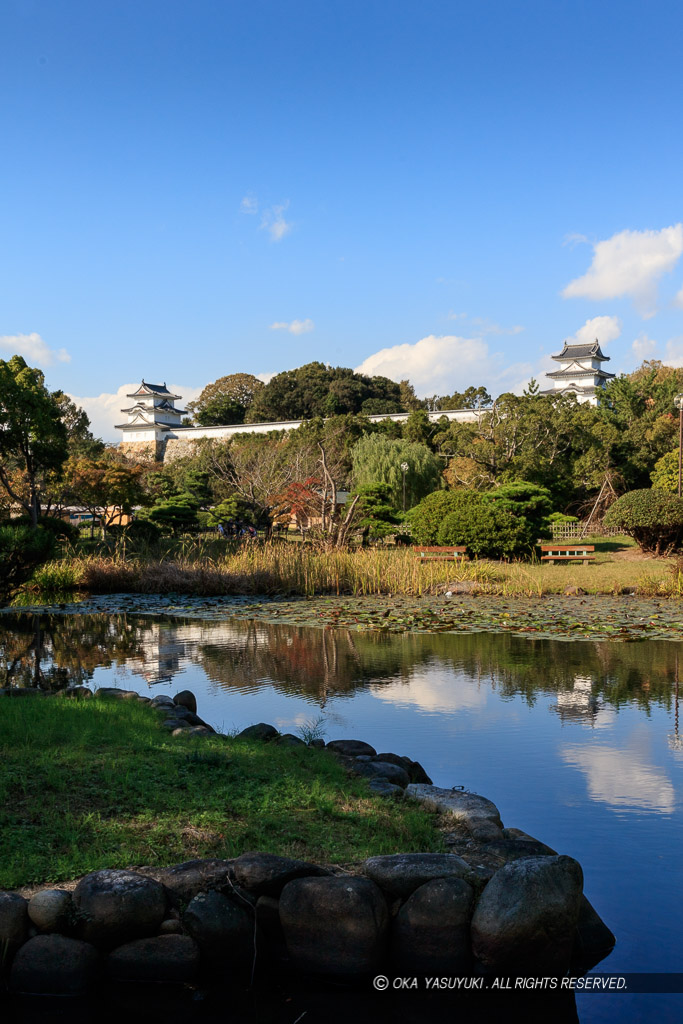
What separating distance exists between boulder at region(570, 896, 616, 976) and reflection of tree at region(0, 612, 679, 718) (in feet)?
10.7

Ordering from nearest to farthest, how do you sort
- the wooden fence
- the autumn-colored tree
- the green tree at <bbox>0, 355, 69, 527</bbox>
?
1. the green tree at <bbox>0, 355, 69, 527</bbox>
2. the autumn-colored tree
3. the wooden fence

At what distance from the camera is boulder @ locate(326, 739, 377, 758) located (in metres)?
4.93

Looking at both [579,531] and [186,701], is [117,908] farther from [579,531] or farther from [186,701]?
[579,531]

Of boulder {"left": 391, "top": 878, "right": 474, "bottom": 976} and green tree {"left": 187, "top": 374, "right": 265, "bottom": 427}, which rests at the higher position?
green tree {"left": 187, "top": 374, "right": 265, "bottom": 427}

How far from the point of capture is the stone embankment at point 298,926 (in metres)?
3.00

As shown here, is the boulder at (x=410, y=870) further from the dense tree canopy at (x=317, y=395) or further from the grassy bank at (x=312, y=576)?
the dense tree canopy at (x=317, y=395)

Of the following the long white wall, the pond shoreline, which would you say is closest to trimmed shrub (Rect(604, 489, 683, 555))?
the pond shoreline

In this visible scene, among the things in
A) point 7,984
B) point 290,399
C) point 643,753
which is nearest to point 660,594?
point 643,753

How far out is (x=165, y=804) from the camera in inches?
152

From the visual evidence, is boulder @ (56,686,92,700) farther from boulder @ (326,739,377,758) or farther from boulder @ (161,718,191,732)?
boulder @ (326,739,377,758)

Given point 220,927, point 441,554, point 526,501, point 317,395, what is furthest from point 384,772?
point 317,395

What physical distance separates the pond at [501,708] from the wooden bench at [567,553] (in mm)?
8518

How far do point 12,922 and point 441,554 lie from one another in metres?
13.5

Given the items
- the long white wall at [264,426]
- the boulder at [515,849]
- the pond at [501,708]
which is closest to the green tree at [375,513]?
the pond at [501,708]
